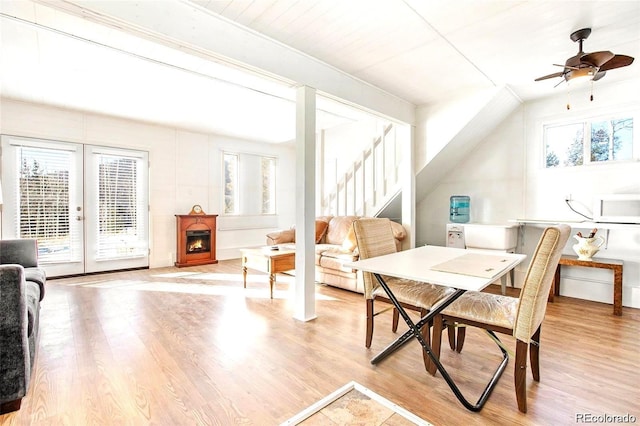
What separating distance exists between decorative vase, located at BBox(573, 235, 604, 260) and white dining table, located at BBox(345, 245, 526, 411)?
185cm

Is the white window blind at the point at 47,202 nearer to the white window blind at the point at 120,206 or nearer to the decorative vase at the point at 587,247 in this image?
the white window blind at the point at 120,206

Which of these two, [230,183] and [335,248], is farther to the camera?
[230,183]

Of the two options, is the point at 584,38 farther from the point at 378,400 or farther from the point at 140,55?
the point at 140,55

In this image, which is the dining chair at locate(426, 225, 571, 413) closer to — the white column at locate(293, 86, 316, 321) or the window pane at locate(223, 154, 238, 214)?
the white column at locate(293, 86, 316, 321)

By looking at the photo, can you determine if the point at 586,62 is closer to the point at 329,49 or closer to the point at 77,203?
the point at 329,49

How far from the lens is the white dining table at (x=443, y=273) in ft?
5.59

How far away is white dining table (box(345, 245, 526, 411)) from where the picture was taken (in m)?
1.70

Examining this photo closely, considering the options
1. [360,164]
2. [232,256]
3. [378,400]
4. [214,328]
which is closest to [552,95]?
[360,164]

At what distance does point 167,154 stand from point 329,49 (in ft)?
13.4

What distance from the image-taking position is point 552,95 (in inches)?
159

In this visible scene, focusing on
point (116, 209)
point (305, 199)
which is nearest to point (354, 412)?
point (305, 199)

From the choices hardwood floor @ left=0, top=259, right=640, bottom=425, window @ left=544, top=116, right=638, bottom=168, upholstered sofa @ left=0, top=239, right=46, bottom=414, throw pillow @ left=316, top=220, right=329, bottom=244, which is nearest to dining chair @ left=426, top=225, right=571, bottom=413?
hardwood floor @ left=0, top=259, right=640, bottom=425

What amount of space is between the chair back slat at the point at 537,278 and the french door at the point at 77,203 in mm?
5700

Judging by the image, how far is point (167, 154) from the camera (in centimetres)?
569
